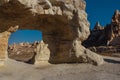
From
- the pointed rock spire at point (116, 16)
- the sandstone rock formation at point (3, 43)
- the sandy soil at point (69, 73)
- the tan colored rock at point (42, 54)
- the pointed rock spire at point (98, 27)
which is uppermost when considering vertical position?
the pointed rock spire at point (116, 16)

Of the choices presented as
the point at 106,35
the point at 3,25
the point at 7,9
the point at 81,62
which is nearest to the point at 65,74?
the point at 81,62

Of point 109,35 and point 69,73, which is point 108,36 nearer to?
point 109,35

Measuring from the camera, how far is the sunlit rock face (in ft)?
44.3

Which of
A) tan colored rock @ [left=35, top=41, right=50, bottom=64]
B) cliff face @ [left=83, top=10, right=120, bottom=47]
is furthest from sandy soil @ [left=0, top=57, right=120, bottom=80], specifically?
cliff face @ [left=83, top=10, right=120, bottom=47]

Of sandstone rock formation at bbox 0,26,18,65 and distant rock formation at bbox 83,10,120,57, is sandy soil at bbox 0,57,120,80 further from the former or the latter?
distant rock formation at bbox 83,10,120,57

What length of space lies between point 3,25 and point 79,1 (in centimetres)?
650

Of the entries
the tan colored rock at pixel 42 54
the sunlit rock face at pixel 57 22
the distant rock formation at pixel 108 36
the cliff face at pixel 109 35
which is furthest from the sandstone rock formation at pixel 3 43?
the cliff face at pixel 109 35

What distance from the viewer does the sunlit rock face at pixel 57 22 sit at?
1351cm

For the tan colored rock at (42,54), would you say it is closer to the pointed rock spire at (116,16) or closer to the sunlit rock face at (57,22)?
the sunlit rock face at (57,22)

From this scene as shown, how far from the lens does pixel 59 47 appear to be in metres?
21.3

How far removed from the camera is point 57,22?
19.0m

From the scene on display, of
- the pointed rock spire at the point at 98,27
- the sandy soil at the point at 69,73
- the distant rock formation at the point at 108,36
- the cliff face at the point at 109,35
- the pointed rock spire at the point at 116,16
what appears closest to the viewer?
the sandy soil at the point at 69,73

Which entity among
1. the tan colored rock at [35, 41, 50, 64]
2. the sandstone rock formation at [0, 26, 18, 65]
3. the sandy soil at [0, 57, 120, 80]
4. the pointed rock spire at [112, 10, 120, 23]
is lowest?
the sandy soil at [0, 57, 120, 80]

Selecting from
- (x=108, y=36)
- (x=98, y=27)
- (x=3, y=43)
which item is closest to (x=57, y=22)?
(x=3, y=43)
